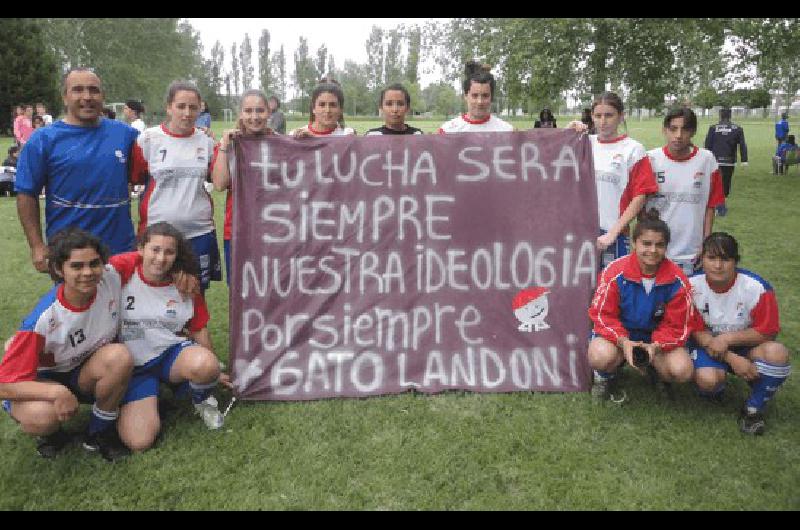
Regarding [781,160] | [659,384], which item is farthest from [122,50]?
[659,384]

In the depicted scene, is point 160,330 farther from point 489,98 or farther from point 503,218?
point 489,98

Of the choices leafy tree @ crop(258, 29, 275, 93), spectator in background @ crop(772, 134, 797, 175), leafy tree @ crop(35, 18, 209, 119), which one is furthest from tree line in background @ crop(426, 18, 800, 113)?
leafy tree @ crop(258, 29, 275, 93)

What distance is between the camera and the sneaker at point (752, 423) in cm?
355

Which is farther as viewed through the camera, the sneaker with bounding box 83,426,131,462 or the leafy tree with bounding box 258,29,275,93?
the leafy tree with bounding box 258,29,275,93

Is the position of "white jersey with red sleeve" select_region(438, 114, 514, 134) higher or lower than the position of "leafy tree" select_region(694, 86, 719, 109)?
lower

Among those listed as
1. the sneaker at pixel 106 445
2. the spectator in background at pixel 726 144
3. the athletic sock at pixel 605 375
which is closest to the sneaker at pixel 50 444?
the sneaker at pixel 106 445

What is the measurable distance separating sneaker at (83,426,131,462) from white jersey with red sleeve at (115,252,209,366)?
41 cm

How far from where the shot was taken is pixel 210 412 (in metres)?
3.63

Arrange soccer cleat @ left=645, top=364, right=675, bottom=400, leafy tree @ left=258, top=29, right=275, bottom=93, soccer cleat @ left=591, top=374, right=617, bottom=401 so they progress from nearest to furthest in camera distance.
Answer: soccer cleat @ left=591, top=374, right=617, bottom=401 → soccer cleat @ left=645, top=364, right=675, bottom=400 → leafy tree @ left=258, top=29, right=275, bottom=93

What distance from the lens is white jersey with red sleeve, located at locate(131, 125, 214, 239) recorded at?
385 centimetres

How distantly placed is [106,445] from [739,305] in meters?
3.68

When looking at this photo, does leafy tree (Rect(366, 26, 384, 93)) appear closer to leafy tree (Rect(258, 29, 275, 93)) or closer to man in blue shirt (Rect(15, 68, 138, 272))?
leafy tree (Rect(258, 29, 275, 93))

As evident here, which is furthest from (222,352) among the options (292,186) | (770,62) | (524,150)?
(770,62)

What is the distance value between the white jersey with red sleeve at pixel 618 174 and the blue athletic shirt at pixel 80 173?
3.03m
